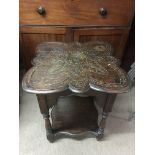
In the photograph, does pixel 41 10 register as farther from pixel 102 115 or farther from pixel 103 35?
pixel 102 115

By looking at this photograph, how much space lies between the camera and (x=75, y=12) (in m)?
1.38

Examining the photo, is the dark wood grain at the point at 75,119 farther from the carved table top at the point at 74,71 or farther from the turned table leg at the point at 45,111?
the carved table top at the point at 74,71

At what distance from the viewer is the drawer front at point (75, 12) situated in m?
1.34

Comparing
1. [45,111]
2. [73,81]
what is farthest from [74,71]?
[45,111]

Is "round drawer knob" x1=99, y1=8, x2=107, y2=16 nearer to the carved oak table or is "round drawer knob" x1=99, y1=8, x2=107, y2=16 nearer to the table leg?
the carved oak table

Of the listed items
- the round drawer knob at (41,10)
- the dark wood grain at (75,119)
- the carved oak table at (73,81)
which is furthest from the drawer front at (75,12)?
the dark wood grain at (75,119)

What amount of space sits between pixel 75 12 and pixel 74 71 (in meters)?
0.54

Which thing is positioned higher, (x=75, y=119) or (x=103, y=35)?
(x=103, y=35)

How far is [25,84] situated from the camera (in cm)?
98

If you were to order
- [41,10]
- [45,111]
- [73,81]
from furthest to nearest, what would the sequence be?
1. [41,10]
2. [45,111]
3. [73,81]

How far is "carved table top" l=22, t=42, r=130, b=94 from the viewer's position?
974 mm

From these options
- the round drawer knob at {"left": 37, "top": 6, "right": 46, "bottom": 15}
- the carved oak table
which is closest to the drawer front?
the round drawer knob at {"left": 37, "top": 6, "right": 46, "bottom": 15}

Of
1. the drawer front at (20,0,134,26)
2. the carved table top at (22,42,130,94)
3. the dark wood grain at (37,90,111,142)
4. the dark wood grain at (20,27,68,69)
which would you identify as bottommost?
the dark wood grain at (37,90,111,142)

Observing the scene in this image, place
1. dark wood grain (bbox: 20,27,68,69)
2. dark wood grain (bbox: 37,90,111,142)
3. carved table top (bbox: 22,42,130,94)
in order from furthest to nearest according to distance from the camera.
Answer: dark wood grain (bbox: 20,27,68,69)
dark wood grain (bbox: 37,90,111,142)
carved table top (bbox: 22,42,130,94)
